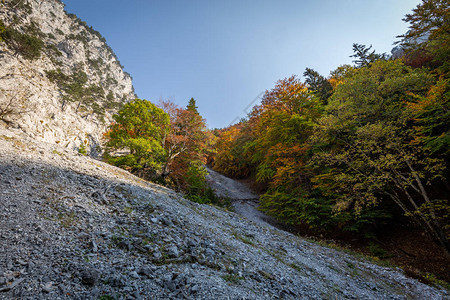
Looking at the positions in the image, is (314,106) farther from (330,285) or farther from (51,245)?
(51,245)

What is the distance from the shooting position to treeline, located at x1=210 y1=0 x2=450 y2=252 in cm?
895

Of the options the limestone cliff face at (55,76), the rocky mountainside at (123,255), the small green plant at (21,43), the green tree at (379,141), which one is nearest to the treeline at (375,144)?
the green tree at (379,141)

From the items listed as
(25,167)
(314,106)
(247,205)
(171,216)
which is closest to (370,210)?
(314,106)

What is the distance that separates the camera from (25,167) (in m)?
5.35

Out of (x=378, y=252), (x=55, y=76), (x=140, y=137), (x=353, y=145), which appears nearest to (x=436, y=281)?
(x=378, y=252)

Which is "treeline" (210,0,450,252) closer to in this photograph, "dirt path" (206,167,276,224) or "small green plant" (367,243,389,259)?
"small green plant" (367,243,389,259)

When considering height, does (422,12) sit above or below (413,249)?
above

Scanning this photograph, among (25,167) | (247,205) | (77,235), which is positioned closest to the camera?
(77,235)

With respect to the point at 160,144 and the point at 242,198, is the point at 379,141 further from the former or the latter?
the point at 160,144

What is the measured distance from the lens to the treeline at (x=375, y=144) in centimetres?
895

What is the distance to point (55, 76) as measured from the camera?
133ft

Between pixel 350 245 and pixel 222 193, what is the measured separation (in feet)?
45.7

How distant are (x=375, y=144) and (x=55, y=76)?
59.3 meters

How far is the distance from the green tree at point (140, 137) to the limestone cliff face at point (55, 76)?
5.75 meters
